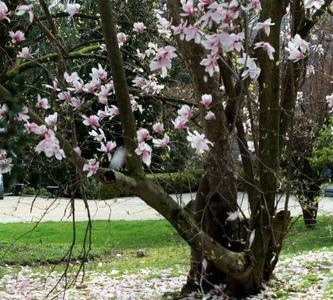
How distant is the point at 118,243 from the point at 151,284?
3899 millimetres

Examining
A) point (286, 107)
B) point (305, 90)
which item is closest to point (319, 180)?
point (305, 90)

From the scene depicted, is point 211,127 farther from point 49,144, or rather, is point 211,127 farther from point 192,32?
point 192,32

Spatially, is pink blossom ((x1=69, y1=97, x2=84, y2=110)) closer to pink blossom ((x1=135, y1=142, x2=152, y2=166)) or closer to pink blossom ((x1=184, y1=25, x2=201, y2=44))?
pink blossom ((x1=135, y1=142, x2=152, y2=166))

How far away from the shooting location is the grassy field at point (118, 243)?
26.0 feet

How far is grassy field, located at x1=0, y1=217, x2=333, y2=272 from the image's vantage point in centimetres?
792

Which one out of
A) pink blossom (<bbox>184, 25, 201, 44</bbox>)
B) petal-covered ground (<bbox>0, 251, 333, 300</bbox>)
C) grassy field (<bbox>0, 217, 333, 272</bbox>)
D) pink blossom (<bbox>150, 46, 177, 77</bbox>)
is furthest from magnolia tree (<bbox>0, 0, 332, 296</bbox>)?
A: grassy field (<bbox>0, 217, 333, 272</bbox>)

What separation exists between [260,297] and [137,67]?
2.68 meters

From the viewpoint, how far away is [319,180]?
32.1 ft

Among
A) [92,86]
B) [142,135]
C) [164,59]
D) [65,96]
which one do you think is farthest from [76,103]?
[164,59]

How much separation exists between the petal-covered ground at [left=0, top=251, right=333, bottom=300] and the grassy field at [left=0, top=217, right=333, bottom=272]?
375mm

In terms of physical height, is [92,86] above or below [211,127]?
above

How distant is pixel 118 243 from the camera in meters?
9.75

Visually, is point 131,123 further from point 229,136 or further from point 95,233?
point 95,233

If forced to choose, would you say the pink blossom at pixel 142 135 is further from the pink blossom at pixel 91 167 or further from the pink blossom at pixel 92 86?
the pink blossom at pixel 92 86
